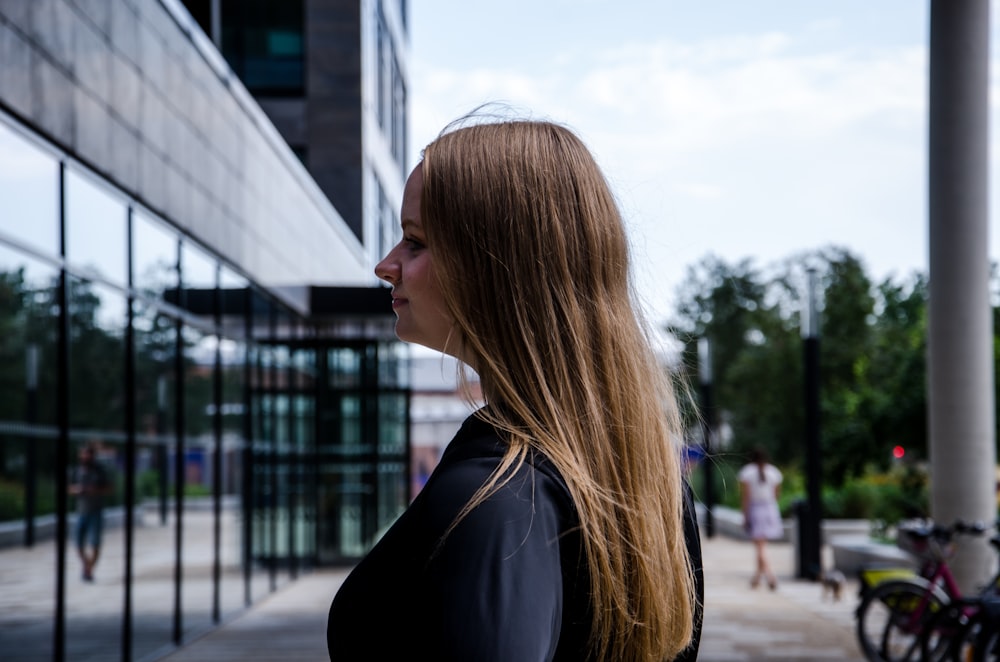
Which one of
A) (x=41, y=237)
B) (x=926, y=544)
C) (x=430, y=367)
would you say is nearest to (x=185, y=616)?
(x=41, y=237)

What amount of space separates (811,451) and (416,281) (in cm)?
1609

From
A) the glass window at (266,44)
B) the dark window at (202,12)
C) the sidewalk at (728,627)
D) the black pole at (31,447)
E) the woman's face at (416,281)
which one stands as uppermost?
the glass window at (266,44)

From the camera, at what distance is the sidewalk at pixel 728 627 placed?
1070cm

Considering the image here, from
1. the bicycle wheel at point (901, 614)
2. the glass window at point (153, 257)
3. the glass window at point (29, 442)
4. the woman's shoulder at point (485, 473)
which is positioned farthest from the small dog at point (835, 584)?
the woman's shoulder at point (485, 473)

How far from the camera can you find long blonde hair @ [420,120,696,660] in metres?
1.28

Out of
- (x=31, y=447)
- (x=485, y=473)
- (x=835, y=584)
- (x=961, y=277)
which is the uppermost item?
(x=961, y=277)

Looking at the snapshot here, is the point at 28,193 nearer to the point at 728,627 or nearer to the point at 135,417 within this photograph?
the point at 135,417

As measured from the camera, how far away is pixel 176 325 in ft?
35.8

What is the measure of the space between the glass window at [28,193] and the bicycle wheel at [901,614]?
614 cm

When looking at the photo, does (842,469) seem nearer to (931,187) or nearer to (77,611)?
(931,187)

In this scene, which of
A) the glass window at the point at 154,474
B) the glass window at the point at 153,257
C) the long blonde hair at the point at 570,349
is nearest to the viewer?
the long blonde hair at the point at 570,349

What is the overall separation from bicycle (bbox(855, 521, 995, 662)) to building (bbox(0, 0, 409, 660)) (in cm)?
556

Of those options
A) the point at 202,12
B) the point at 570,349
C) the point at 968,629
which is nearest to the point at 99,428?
the point at 968,629

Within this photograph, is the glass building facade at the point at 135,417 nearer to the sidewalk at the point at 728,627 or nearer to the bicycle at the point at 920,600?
the sidewalk at the point at 728,627
